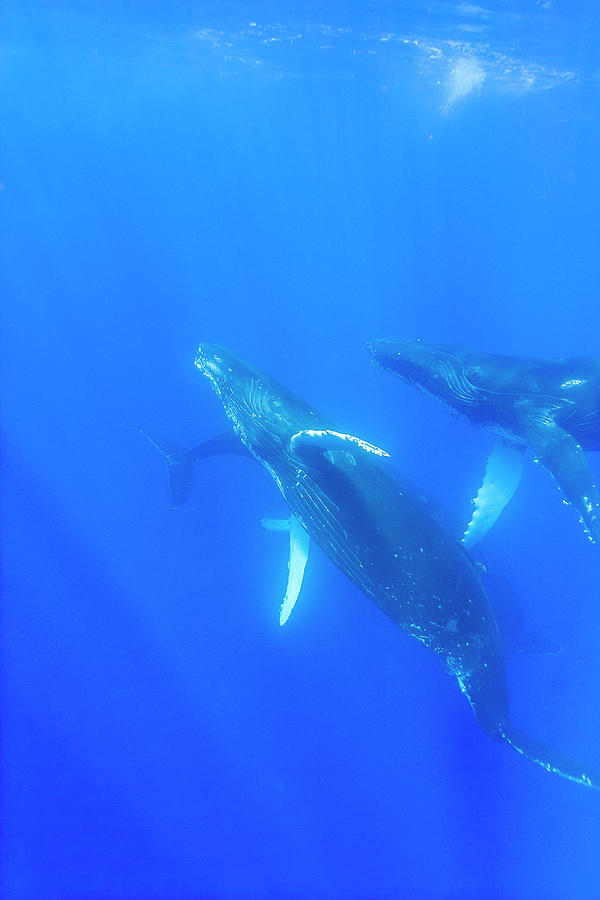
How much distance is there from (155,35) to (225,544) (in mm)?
24435

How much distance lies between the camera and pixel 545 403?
8.74 m

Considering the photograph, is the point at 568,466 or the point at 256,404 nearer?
the point at 256,404

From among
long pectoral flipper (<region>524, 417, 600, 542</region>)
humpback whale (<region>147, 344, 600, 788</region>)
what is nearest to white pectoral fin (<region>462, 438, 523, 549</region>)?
long pectoral flipper (<region>524, 417, 600, 542</region>)

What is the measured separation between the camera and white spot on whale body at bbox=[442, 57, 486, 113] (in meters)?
25.5

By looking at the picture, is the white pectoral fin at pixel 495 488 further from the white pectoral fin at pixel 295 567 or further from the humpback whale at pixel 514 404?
the white pectoral fin at pixel 295 567

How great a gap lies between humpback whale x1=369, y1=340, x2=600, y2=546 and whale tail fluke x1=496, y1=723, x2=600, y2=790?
264cm

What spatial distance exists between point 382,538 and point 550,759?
355 centimetres

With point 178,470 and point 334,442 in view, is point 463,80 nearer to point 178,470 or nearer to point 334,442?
point 178,470

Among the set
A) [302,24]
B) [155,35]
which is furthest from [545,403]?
[155,35]

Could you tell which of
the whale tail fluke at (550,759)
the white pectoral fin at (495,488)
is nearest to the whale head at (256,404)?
the white pectoral fin at (495,488)

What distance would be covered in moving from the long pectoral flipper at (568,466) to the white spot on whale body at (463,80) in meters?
23.2

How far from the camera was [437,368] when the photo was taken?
953 cm

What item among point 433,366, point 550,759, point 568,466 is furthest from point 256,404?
point 550,759

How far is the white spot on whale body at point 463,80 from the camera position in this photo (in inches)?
1006
